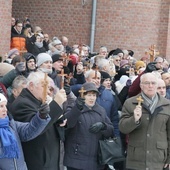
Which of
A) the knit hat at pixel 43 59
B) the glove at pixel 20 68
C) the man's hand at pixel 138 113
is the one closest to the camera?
the man's hand at pixel 138 113

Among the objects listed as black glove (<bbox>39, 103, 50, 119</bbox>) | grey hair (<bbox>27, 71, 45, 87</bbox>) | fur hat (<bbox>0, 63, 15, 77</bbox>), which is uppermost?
grey hair (<bbox>27, 71, 45, 87</bbox>)

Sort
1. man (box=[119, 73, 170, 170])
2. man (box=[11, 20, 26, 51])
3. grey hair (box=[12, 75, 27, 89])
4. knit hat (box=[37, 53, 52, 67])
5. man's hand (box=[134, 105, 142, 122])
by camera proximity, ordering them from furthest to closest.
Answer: man (box=[11, 20, 26, 51]) → knit hat (box=[37, 53, 52, 67]) → grey hair (box=[12, 75, 27, 89]) → man (box=[119, 73, 170, 170]) → man's hand (box=[134, 105, 142, 122])

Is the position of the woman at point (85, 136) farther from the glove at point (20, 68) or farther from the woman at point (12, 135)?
the woman at point (12, 135)

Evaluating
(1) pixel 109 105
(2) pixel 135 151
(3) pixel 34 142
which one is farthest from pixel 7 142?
(1) pixel 109 105

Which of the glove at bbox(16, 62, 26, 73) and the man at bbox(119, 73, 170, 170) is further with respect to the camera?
the glove at bbox(16, 62, 26, 73)

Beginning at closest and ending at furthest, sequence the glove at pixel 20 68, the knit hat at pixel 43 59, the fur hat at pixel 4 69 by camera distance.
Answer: the glove at pixel 20 68 < the knit hat at pixel 43 59 < the fur hat at pixel 4 69

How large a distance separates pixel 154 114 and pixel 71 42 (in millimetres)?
11929

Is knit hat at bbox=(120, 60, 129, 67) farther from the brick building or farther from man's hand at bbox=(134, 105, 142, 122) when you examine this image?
man's hand at bbox=(134, 105, 142, 122)

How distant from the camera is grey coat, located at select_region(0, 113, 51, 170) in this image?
20.5 feet

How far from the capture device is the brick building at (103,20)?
19.4 metres

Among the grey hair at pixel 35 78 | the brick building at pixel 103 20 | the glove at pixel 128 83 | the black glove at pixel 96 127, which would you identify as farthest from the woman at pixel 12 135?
the brick building at pixel 103 20

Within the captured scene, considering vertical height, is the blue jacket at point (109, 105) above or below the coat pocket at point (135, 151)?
above

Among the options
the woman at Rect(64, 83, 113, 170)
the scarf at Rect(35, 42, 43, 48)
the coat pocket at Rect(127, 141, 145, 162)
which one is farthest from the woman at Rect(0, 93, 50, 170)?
the scarf at Rect(35, 42, 43, 48)

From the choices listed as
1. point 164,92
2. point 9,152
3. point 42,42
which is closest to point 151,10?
point 42,42
